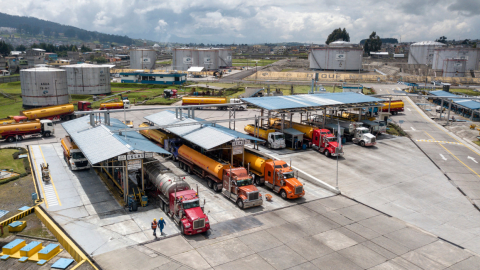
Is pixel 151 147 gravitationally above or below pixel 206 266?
above

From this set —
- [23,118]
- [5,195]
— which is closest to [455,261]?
[5,195]

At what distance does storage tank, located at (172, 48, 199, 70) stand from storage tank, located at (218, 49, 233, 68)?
1363 centimetres

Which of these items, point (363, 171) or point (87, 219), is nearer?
point (87, 219)

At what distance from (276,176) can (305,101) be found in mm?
22149

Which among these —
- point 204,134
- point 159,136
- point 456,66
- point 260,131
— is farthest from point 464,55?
point 204,134

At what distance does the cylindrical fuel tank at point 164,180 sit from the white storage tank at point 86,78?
223 feet

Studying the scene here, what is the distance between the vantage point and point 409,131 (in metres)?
58.3

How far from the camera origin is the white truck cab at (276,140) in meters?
45.2

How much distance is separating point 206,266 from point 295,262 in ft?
17.1

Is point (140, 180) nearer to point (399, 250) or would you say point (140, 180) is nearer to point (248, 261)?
point (248, 261)

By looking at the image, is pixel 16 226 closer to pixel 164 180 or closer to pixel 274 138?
pixel 164 180

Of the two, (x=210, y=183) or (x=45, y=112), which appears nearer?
(x=210, y=183)

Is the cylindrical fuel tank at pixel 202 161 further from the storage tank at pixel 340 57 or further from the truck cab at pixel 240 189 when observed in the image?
the storage tank at pixel 340 57

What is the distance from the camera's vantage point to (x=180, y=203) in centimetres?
2425
